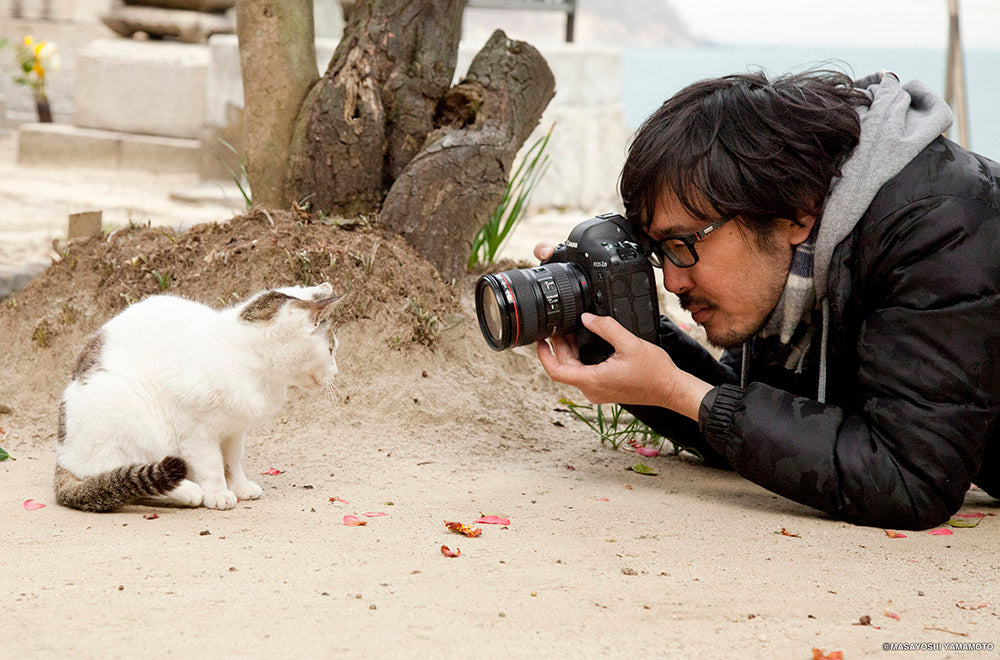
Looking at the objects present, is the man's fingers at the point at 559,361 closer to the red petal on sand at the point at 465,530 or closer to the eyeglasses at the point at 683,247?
the eyeglasses at the point at 683,247

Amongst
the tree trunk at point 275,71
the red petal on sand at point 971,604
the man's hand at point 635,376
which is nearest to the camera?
the red petal on sand at point 971,604

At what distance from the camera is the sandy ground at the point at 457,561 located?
A: 5.58ft

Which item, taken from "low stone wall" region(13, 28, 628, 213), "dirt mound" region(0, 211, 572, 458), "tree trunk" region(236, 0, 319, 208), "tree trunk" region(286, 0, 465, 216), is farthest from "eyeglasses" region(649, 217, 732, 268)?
"low stone wall" region(13, 28, 628, 213)

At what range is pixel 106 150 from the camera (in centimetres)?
905

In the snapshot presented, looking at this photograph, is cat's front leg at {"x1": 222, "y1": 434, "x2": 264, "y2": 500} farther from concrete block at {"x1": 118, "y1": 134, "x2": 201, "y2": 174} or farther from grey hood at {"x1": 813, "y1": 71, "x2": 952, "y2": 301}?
concrete block at {"x1": 118, "y1": 134, "x2": 201, "y2": 174}

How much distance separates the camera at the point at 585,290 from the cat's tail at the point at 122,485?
820 millimetres

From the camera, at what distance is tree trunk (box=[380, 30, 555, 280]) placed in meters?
3.61

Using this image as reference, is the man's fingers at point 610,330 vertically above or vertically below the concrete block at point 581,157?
above

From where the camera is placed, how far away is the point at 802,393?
268cm

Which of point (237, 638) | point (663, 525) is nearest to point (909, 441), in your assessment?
point (663, 525)

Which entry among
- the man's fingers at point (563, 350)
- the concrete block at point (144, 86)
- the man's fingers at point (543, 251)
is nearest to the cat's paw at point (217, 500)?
the man's fingers at point (563, 350)

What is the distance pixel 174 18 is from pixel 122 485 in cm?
771

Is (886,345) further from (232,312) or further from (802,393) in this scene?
(232,312)

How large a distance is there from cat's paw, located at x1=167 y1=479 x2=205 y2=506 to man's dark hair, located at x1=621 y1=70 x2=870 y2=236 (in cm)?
128
